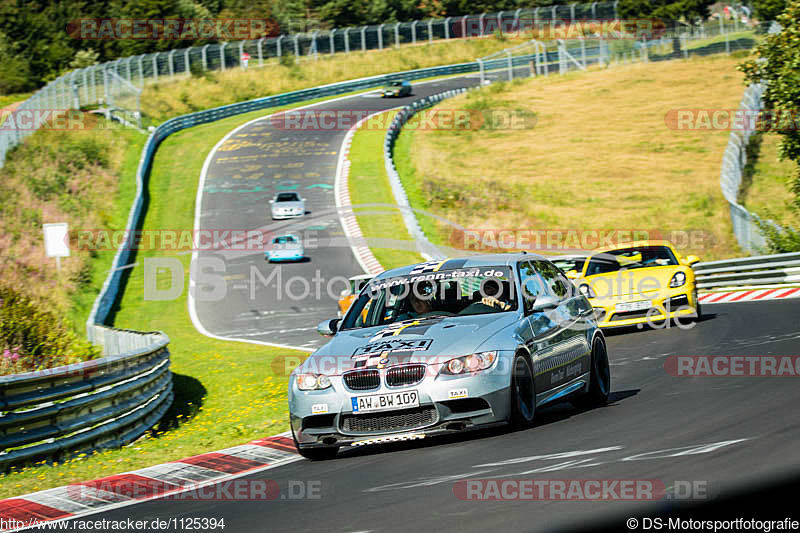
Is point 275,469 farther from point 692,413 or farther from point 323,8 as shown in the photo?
point 323,8

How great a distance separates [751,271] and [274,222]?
2131 cm

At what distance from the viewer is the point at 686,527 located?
15.3ft

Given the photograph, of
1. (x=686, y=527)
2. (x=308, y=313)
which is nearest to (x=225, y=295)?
(x=308, y=313)

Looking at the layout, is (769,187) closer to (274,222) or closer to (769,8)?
(274,222)

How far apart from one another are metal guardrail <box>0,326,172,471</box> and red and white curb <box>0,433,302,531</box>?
64.2 inches

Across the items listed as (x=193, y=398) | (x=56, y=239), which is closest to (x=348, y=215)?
(x=56, y=239)

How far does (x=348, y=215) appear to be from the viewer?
1622 inches

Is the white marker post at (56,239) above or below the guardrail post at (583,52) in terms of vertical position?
below

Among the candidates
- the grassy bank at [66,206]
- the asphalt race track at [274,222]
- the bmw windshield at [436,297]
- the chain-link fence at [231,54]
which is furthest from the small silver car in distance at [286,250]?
the bmw windshield at [436,297]

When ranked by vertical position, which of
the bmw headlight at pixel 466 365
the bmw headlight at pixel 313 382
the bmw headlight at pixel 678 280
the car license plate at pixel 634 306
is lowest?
the car license plate at pixel 634 306

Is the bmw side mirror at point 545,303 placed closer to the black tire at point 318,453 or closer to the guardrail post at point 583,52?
the black tire at point 318,453

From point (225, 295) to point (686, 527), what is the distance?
27930 millimetres

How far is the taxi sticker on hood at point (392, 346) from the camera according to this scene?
27.2ft

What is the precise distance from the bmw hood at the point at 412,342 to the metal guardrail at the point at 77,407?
10.4 ft
